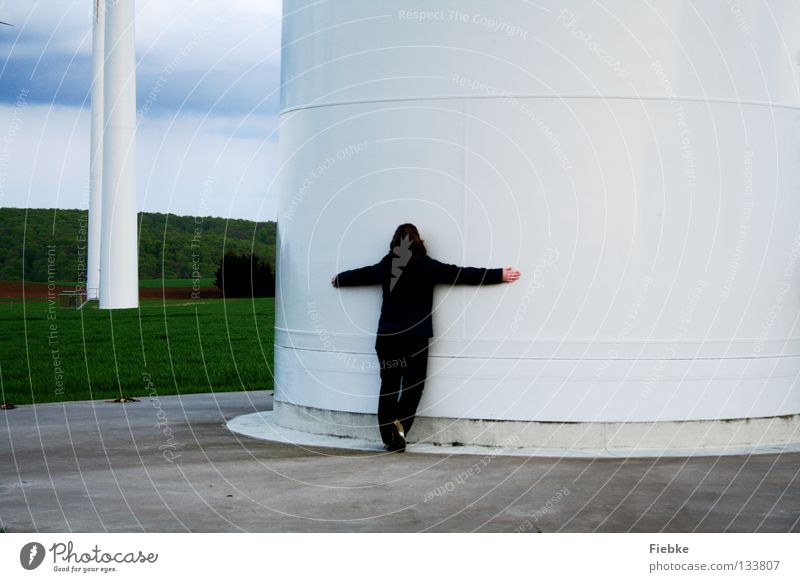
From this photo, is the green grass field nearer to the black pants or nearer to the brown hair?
the black pants

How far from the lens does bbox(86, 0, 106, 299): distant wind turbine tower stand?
25594 mm

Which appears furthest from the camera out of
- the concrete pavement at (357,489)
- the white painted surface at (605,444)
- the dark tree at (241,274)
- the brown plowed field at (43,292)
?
the brown plowed field at (43,292)

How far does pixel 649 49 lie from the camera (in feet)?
32.9

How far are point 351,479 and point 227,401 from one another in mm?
5846

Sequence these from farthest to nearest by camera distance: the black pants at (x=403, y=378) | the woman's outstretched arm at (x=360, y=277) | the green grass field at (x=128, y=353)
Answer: the green grass field at (x=128, y=353) < the woman's outstretched arm at (x=360, y=277) < the black pants at (x=403, y=378)

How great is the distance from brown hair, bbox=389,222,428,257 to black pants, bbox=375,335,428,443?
73 cm

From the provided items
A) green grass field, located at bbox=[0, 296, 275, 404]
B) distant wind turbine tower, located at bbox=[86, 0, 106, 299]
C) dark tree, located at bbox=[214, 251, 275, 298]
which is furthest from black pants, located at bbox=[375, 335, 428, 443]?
dark tree, located at bbox=[214, 251, 275, 298]

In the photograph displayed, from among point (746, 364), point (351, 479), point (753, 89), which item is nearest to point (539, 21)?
point (753, 89)

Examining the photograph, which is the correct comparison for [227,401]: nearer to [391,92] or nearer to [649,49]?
[391,92]

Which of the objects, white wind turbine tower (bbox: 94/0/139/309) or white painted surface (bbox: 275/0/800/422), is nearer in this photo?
white painted surface (bbox: 275/0/800/422)

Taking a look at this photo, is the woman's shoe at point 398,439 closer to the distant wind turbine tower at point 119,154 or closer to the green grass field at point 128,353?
the green grass field at point 128,353

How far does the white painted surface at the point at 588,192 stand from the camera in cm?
1002

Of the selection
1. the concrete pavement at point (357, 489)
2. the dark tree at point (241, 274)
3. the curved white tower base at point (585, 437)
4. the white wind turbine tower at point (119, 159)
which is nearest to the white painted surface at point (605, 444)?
the curved white tower base at point (585, 437)

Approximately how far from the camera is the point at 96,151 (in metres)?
29.5
